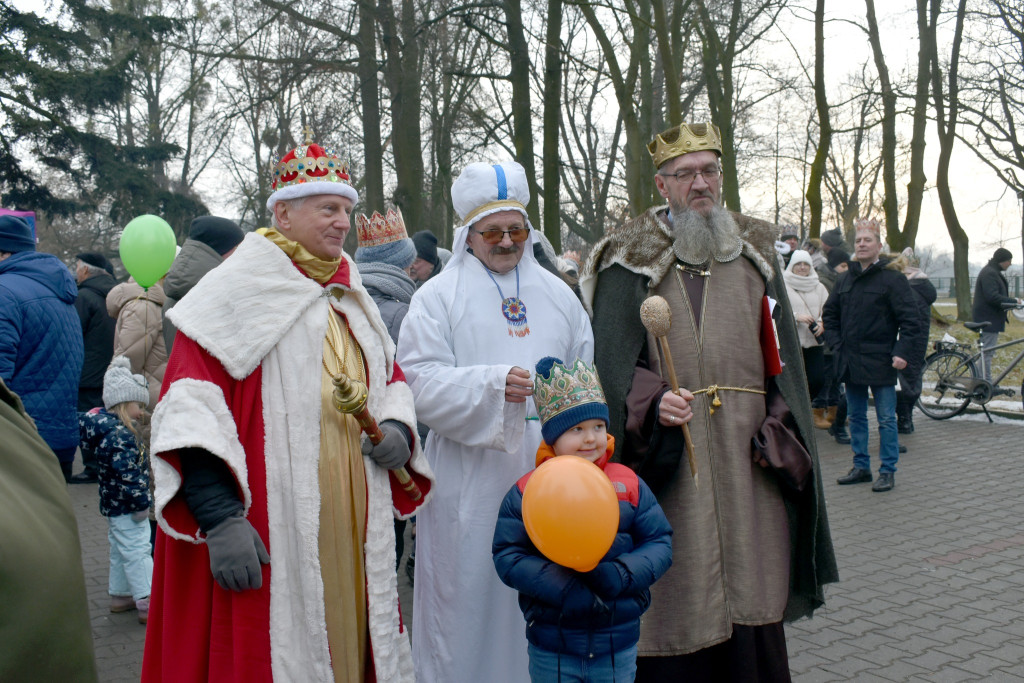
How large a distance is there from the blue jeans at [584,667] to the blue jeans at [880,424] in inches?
214

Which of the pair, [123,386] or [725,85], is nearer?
[123,386]

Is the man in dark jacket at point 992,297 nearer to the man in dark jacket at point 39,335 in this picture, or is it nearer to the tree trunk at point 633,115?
the tree trunk at point 633,115

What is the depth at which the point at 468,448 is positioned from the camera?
3201mm

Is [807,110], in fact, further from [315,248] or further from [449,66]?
[315,248]

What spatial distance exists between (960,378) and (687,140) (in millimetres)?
8685

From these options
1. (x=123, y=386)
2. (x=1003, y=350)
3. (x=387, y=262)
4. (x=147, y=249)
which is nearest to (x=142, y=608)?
(x=123, y=386)

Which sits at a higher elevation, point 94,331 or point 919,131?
point 919,131

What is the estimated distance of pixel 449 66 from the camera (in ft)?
59.5

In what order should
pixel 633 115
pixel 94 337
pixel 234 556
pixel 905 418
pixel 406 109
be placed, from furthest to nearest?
pixel 633 115
pixel 406 109
pixel 905 418
pixel 94 337
pixel 234 556

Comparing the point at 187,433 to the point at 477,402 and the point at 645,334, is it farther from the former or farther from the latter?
the point at 645,334

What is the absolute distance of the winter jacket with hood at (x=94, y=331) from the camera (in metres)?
7.81

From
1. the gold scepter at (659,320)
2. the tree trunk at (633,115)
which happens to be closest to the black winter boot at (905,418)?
the tree trunk at (633,115)

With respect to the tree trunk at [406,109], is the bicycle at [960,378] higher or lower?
lower

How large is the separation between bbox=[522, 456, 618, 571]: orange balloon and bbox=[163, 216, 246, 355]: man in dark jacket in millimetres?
2115
